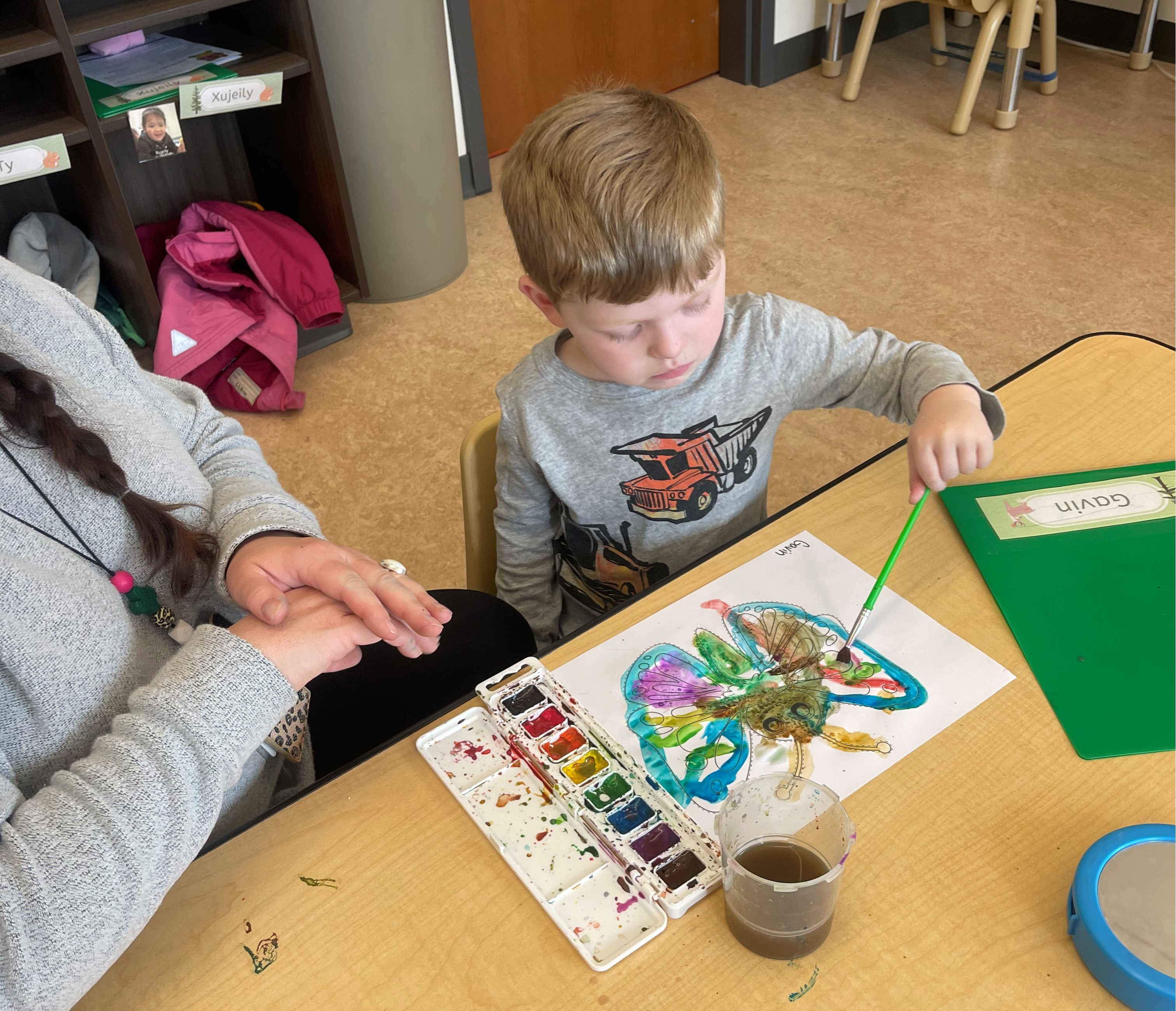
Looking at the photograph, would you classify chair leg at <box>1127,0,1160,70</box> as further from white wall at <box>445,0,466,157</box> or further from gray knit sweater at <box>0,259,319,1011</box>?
gray knit sweater at <box>0,259,319,1011</box>

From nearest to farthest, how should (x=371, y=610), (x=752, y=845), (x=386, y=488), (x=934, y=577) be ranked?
(x=752, y=845) < (x=371, y=610) < (x=934, y=577) < (x=386, y=488)

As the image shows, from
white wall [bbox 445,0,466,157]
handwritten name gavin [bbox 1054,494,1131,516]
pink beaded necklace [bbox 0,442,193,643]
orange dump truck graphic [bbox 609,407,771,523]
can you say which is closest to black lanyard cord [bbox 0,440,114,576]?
pink beaded necklace [bbox 0,442,193,643]

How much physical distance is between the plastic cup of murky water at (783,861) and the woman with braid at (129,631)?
0.80 feet

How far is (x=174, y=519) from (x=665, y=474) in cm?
47

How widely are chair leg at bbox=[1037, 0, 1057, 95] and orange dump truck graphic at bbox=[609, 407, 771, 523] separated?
2.62 meters

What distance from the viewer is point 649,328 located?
889mm

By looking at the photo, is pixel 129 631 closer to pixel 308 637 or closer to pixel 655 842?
pixel 308 637

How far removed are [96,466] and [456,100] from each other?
2.25m

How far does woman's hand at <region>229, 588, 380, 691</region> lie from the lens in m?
0.70

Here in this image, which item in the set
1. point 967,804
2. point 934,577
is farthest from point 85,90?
point 967,804

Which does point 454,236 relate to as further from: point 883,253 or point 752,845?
point 752,845

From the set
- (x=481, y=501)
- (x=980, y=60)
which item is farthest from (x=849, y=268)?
(x=481, y=501)

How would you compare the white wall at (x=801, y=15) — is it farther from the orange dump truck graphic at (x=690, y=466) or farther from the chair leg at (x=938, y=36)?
the orange dump truck graphic at (x=690, y=466)

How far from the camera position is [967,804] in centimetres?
68
